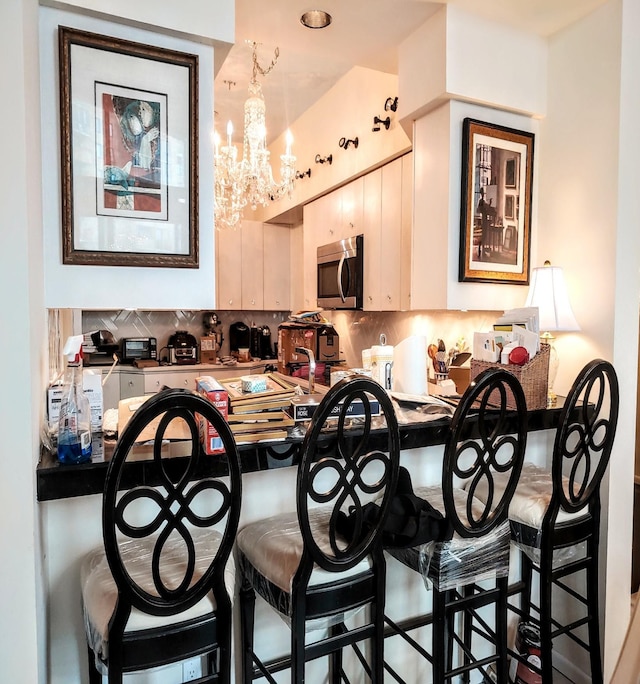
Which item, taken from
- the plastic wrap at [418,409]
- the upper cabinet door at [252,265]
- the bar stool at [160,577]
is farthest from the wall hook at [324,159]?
the bar stool at [160,577]

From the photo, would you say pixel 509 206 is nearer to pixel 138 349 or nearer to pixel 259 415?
pixel 259 415

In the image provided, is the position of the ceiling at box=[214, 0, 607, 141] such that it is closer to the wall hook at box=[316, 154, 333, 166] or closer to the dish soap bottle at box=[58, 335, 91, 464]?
the wall hook at box=[316, 154, 333, 166]

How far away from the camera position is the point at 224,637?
1.22 m

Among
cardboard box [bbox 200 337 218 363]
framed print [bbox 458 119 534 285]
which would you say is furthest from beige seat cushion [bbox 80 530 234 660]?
cardboard box [bbox 200 337 218 363]

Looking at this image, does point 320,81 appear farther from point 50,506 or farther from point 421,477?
point 50,506

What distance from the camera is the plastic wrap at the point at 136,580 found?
45.3 inches

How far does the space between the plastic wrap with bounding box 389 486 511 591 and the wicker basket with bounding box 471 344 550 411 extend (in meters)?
0.55

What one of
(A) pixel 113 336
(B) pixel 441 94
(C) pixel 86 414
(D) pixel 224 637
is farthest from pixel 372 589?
(A) pixel 113 336

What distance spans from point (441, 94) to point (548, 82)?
0.60 meters

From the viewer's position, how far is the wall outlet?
1647mm

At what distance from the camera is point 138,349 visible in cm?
483

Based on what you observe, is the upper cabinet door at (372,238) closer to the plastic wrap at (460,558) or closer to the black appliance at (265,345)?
the plastic wrap at (460,558)

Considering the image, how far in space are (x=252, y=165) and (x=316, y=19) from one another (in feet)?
3.17

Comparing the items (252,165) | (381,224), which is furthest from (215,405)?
(381,224)
